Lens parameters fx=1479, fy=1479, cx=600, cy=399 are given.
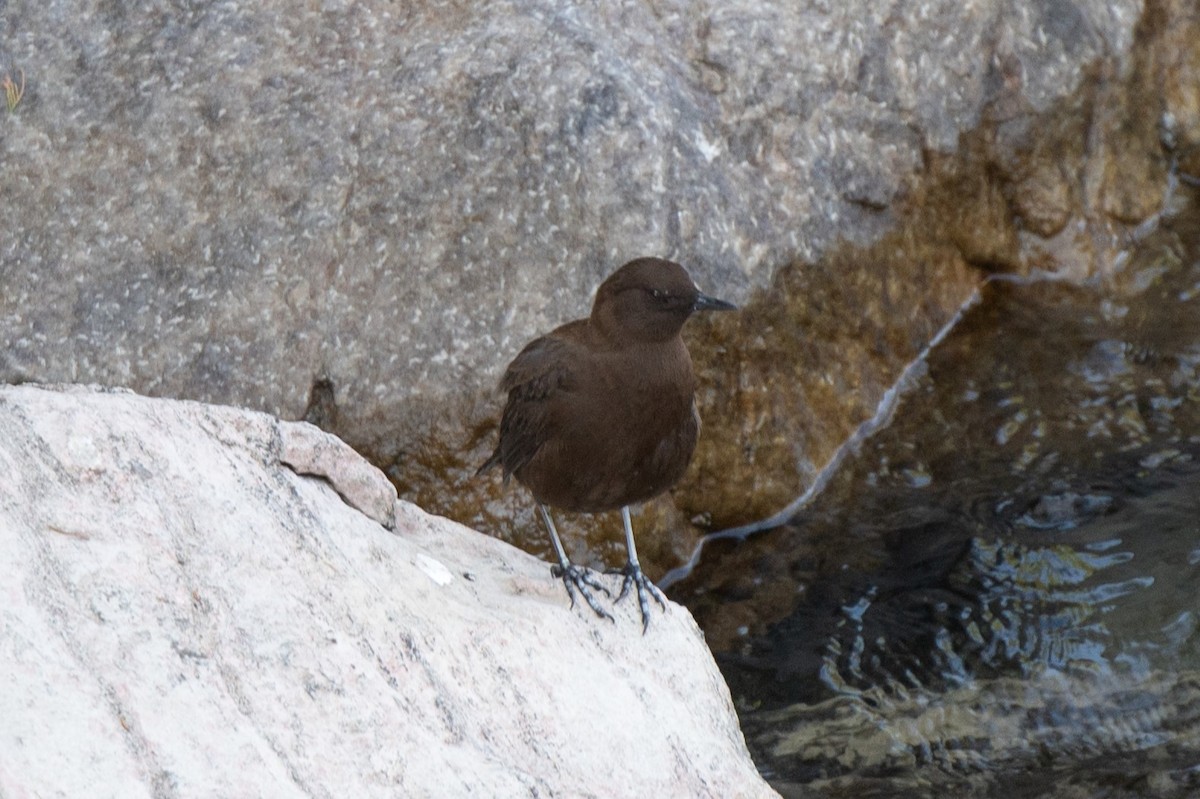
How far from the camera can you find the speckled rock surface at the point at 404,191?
5.52 metres

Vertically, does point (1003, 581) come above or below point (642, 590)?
below

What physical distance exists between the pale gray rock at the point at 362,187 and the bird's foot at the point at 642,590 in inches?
56.3

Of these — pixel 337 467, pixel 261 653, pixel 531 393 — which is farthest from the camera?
pixel 531 393

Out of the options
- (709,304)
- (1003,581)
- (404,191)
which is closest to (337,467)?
(709,304)

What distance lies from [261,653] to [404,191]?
3119 mm

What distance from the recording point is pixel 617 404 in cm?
433

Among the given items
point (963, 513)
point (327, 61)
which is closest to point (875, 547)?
point (963, 513)

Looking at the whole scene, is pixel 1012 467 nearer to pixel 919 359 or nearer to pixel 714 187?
pixel 919 359

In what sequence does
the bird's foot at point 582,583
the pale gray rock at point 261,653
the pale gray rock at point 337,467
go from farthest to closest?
the bird's foot at point 582,583 → the pale gray rock at point 337,467 → the pale gray rock at point 261,653

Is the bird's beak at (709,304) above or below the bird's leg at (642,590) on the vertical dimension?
above

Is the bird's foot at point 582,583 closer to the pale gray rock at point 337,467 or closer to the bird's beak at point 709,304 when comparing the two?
the pale gray rock at point 337,467

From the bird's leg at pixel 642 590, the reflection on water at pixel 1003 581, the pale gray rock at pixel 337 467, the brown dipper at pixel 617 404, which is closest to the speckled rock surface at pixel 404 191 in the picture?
the reflection on water at pixel 1003 581

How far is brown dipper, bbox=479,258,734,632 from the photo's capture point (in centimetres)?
433

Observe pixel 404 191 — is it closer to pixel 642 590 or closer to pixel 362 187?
pixel 362 187
